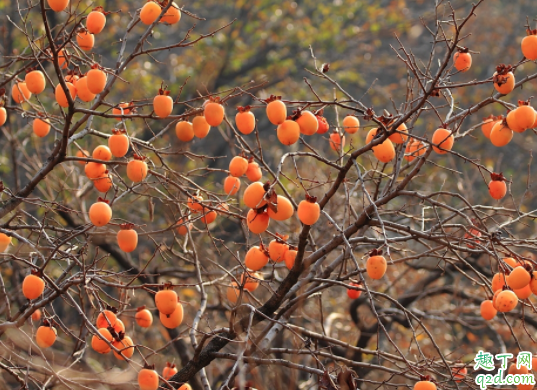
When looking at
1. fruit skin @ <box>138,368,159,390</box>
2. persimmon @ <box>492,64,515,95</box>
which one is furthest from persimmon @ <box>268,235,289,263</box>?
persimmon @ <box>492,64,515,95</box>

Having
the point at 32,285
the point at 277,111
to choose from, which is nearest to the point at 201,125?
the point at 277,111

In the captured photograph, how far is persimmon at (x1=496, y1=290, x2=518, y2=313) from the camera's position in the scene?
2.36 meters

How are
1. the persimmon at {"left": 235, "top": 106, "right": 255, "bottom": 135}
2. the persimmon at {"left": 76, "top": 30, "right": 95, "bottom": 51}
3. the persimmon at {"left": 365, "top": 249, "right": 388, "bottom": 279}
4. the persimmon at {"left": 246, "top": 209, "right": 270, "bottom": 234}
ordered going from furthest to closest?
the persimmon at {"left": 76, "top": 30, "right": 95, "bottom": 51}, the persimmon at {"left": 235, "top": 106, "right": 255, "bottom": 135}, the persimmon at {"left": 365, "top": 249, "right": 388, "bottom": 279}, the persimmon at {"left": 246, "top": 209, "right": 270, "bottom": 234}

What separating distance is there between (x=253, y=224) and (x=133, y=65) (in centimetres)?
778

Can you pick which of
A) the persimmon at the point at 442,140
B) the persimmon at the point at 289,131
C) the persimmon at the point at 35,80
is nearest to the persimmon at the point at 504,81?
the persimmon at the point at 442,140

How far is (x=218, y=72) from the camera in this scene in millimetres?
9516

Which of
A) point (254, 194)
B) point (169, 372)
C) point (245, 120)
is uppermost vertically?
point (245, 120)

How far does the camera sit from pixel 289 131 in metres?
2.56

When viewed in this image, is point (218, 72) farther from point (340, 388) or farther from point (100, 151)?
point (340, 388)

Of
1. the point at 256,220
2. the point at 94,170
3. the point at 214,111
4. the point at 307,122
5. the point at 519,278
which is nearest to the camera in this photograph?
the point at 519,278

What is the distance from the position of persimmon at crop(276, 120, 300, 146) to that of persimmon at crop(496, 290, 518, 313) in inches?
41.8

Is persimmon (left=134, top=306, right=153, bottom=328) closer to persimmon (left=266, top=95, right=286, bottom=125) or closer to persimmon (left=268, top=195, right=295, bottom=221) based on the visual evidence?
persimmon (left=268, top=195, right=295, bottom=221)

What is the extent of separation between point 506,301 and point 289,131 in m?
1.12

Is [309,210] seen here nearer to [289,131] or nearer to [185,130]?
[289,131]
